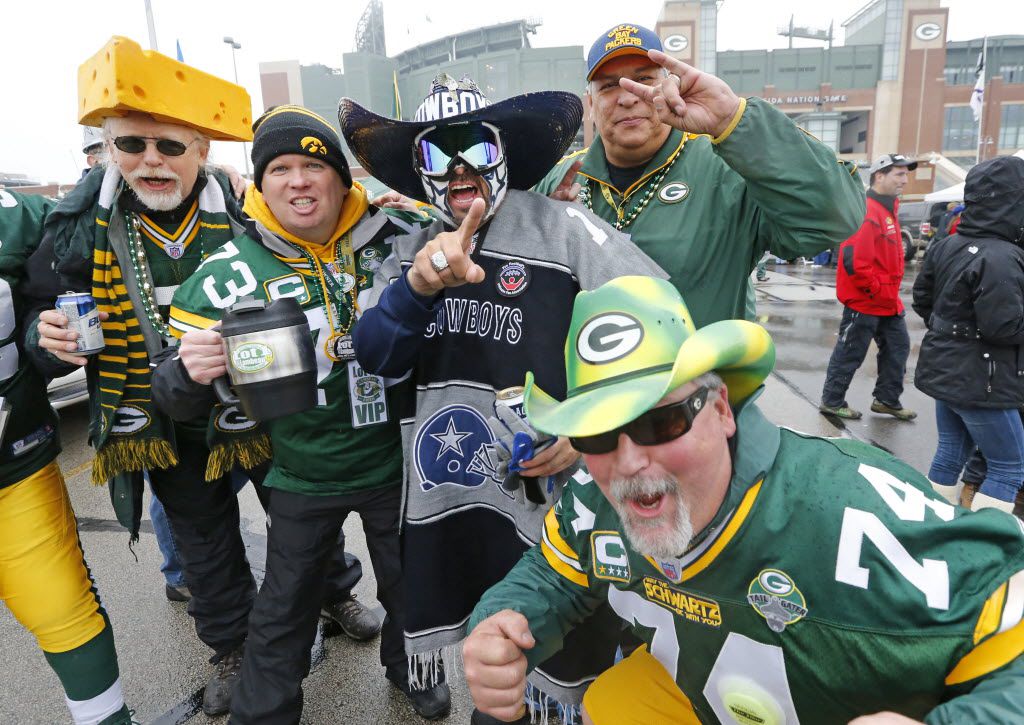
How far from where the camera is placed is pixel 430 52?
65.2m

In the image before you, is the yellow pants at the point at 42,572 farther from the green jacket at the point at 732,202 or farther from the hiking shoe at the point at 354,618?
the green jacket at the point at 732,202

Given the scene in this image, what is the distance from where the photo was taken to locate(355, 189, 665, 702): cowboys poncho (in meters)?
1.85

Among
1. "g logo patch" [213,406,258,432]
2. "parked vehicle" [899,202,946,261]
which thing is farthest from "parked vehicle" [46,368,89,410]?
"parked vehicle" [899,202,946,261]

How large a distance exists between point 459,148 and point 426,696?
2091 mm

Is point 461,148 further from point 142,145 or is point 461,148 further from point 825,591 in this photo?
point 825,591

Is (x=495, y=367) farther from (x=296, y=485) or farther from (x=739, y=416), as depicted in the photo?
(x=296, y=485)

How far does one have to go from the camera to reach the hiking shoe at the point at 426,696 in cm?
252

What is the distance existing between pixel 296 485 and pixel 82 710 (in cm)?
109

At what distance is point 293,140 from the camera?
2094 mm

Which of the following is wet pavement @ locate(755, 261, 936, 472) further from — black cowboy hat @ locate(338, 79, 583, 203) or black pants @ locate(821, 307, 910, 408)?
black cowboy hat @ locate(338, 79, 583, 203)

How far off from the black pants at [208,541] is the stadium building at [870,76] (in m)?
47.5

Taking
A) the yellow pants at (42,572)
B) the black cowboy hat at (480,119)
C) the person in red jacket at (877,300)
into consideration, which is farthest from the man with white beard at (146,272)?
the person in red jacket at (877,300)

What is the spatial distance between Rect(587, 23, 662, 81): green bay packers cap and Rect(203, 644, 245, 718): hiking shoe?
8.98ft

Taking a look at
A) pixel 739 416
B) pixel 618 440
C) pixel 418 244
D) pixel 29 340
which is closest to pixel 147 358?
pixel 29 340
